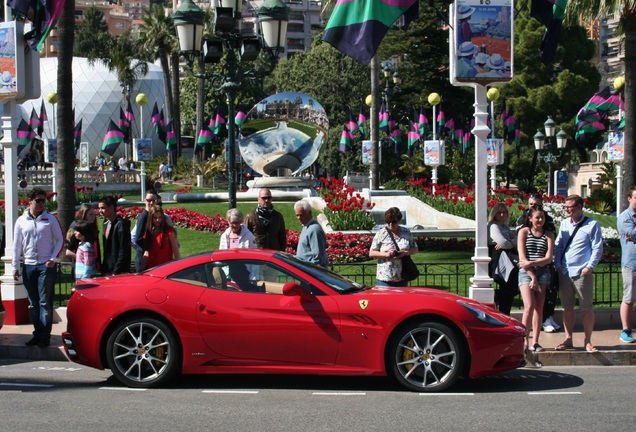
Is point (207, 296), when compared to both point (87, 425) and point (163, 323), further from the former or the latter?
point (87, 425)

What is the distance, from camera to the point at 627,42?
21.2 metres

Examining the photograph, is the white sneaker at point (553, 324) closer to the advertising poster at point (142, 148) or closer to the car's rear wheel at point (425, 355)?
the car's rear wheel at point (425, 355)

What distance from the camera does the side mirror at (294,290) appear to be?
29.3 ft

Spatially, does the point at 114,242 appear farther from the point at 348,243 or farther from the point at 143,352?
the point at 348,243

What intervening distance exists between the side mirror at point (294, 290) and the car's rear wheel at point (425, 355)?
956 millimetres

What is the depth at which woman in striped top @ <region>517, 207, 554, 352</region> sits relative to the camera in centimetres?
1088

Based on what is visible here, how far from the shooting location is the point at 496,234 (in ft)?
38.9

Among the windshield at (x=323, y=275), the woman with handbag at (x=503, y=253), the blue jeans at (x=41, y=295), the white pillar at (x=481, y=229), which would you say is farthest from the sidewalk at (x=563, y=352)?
the windshield at (x=323, y=275)

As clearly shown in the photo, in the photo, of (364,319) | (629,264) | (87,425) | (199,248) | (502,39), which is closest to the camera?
(87,425)

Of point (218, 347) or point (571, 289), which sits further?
point (571, 289)

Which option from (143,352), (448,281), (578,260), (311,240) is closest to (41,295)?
(143,352)

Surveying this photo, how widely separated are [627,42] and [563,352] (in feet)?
40.6

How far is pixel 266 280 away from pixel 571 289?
3.97m

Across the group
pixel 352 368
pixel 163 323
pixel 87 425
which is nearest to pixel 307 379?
pixel 352 368
